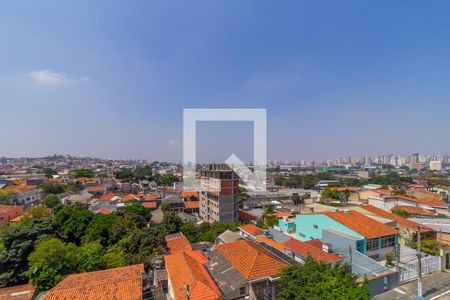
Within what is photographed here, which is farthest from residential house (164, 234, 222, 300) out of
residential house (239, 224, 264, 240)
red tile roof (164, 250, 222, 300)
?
residential house (239, 224, 264, 240)

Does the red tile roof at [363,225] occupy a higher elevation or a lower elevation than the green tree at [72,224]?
higher

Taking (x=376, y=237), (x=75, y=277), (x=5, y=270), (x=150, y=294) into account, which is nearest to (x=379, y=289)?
(x=376, y=237)

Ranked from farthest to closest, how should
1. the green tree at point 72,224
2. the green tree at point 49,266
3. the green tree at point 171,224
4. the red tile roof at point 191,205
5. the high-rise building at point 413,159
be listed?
the high-rise building at point 413,159
the red tile roof at point 191,205
the green tree at point 171,224
the green tree at point 72,224
the green tree at point 49,266

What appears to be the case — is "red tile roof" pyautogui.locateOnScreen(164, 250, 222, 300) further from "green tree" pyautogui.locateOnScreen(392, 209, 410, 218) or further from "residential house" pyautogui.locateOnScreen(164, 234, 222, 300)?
"green tree" pyautogui.locateOnScreen(392, 209, 410, 218)

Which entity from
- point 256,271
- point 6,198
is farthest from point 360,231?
point 6,198

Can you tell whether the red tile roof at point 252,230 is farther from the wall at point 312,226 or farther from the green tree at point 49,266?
the green tree at point 49,266

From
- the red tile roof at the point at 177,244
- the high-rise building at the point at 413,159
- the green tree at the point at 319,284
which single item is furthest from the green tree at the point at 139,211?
the high-rise building at the point at 413,159

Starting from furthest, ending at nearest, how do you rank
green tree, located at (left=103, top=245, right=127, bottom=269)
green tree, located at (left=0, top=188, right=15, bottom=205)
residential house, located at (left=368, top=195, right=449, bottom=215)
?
green tree, located at (left=0, top=188, right=15, bottom=205) → residential house, located at (left=368, top=195, right=449, bottom=215) → green tree, located at (left=103, top=245, right=127, bottom=269)
